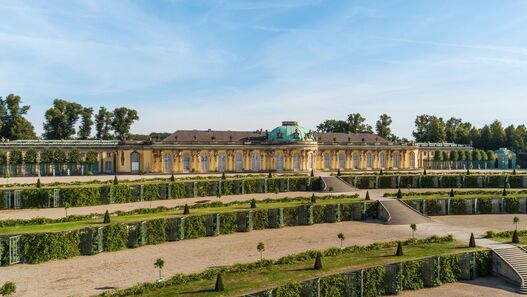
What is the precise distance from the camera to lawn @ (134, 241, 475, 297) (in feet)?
75.7

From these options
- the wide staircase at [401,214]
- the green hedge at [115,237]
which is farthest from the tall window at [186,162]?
the green hedge at [115,237]

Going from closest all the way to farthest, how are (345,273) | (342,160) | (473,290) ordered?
→ (345,273) < (473,290) < (342,160)

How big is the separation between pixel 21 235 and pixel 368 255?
24.4 m

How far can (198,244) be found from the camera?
37125 millimetres

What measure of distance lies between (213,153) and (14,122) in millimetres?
44934

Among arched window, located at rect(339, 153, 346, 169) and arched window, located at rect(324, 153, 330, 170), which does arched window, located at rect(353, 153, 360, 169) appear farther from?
arched window, located at rect(324, 153, 330, 170)

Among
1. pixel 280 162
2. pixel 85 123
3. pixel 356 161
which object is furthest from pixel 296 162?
pixel 85 123

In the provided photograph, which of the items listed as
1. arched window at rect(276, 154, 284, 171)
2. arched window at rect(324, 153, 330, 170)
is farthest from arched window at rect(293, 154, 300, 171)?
arched window at rect(324, 153, 330, 170)

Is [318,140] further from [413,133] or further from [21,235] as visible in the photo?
[21,235]

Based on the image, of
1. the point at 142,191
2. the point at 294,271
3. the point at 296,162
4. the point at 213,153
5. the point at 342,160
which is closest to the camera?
the point at 294,271

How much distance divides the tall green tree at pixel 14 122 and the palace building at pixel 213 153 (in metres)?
10.9

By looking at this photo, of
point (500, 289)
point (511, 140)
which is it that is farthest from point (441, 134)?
point (500, 289)

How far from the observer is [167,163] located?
84312 millimetres

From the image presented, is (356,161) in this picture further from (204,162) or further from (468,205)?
(468,205)
